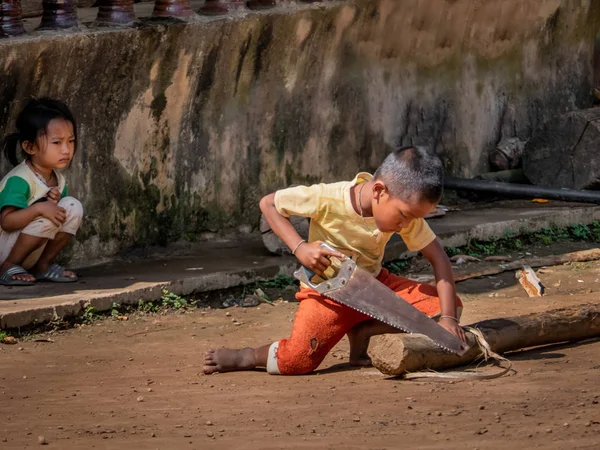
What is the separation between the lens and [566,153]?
10.3 m

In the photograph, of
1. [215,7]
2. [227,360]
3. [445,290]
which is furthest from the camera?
[215,7]

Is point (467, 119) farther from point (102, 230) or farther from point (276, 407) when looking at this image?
point (276, 407)

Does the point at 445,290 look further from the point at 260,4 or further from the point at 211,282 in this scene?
the point at 260,4

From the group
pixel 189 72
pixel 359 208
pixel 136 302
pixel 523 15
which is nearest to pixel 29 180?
pixel 136 302

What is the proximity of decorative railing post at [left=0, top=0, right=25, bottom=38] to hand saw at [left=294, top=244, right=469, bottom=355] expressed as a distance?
8.84ft

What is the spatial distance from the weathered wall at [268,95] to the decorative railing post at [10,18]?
11cm

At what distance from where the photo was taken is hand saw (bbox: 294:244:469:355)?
17.9 ft

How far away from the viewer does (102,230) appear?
798cm

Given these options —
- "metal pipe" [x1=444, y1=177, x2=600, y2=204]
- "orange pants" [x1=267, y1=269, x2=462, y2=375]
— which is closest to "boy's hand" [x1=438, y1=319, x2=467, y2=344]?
"orange pants" [x1=267, y1=269, x2=462, y2=375]

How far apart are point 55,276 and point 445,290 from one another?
272cm

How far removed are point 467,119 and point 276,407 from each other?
600cm

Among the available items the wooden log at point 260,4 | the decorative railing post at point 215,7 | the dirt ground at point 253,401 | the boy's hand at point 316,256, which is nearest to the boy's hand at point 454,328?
the dirt ground at point 253,401

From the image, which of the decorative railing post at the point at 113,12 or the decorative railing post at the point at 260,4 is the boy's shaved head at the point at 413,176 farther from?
the decorative railing post at the point at 260,4

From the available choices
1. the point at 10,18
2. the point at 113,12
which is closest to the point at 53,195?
the point at 10,18
